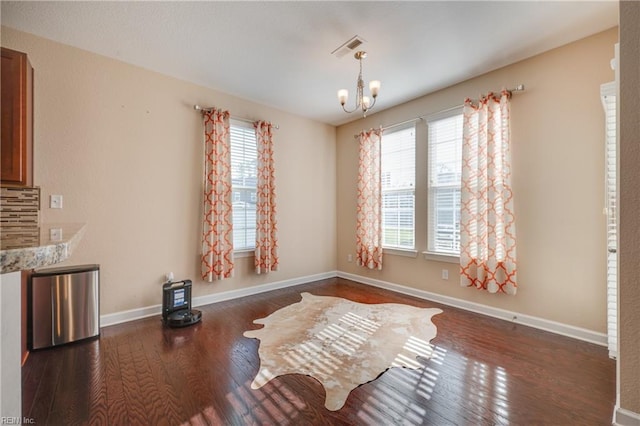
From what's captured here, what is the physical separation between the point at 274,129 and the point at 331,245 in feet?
7.35

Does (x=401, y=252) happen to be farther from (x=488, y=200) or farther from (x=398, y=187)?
(x=488, y=200)

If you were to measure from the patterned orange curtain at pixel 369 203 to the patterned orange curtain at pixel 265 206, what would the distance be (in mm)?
1398

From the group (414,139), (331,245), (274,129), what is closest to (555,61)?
(414,139)

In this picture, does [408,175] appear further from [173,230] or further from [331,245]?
[173,230]

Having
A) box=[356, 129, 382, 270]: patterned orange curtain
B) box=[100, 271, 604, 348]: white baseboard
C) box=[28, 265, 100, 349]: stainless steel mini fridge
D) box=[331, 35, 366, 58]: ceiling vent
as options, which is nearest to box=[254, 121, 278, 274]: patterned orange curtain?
box=[100, 271, 604, 348]: white baseboard

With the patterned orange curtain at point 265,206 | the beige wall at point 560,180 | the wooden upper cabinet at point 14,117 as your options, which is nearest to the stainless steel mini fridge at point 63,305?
the wooden upper cabinet at point 14,117

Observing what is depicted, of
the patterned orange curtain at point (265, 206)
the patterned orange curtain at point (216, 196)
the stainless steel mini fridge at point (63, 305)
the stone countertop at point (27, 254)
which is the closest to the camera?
the stone countertop at point (27, 254)

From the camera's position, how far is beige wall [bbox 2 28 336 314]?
2617mm

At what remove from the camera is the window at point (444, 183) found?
11.5 feet

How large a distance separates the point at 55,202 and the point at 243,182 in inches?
77.1

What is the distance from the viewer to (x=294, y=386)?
6.15ft
